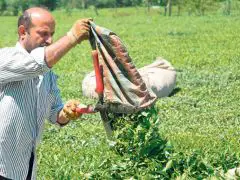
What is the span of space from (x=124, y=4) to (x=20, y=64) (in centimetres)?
7060

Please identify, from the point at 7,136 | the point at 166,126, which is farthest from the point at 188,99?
the point at 7,136

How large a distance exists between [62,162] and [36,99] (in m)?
2.66

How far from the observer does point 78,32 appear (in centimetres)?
374

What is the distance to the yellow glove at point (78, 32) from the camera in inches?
145

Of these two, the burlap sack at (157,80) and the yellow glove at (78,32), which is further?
the burlap sack at (157,80)

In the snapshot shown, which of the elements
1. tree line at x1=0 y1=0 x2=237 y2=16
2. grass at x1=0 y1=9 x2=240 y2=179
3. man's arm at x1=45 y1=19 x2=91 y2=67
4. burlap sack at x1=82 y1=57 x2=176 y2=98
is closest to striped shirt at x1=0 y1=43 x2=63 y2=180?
man's arm at x1=45 y1=19 x2=91 y2=67

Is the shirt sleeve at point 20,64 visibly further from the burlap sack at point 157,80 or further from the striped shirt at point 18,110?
the burlap sack at point 157,80

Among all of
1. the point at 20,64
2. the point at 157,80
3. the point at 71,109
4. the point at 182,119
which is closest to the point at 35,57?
the point at 20,64

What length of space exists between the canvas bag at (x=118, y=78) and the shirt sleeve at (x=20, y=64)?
27.6 inches

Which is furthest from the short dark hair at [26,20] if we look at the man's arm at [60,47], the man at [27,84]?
the man's arm at [60,47]

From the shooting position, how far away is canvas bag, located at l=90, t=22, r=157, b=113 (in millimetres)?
4434

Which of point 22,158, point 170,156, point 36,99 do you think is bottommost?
point 170,156

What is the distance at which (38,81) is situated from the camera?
13.2 ft

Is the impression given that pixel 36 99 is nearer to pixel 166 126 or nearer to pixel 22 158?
pixel 22 158
